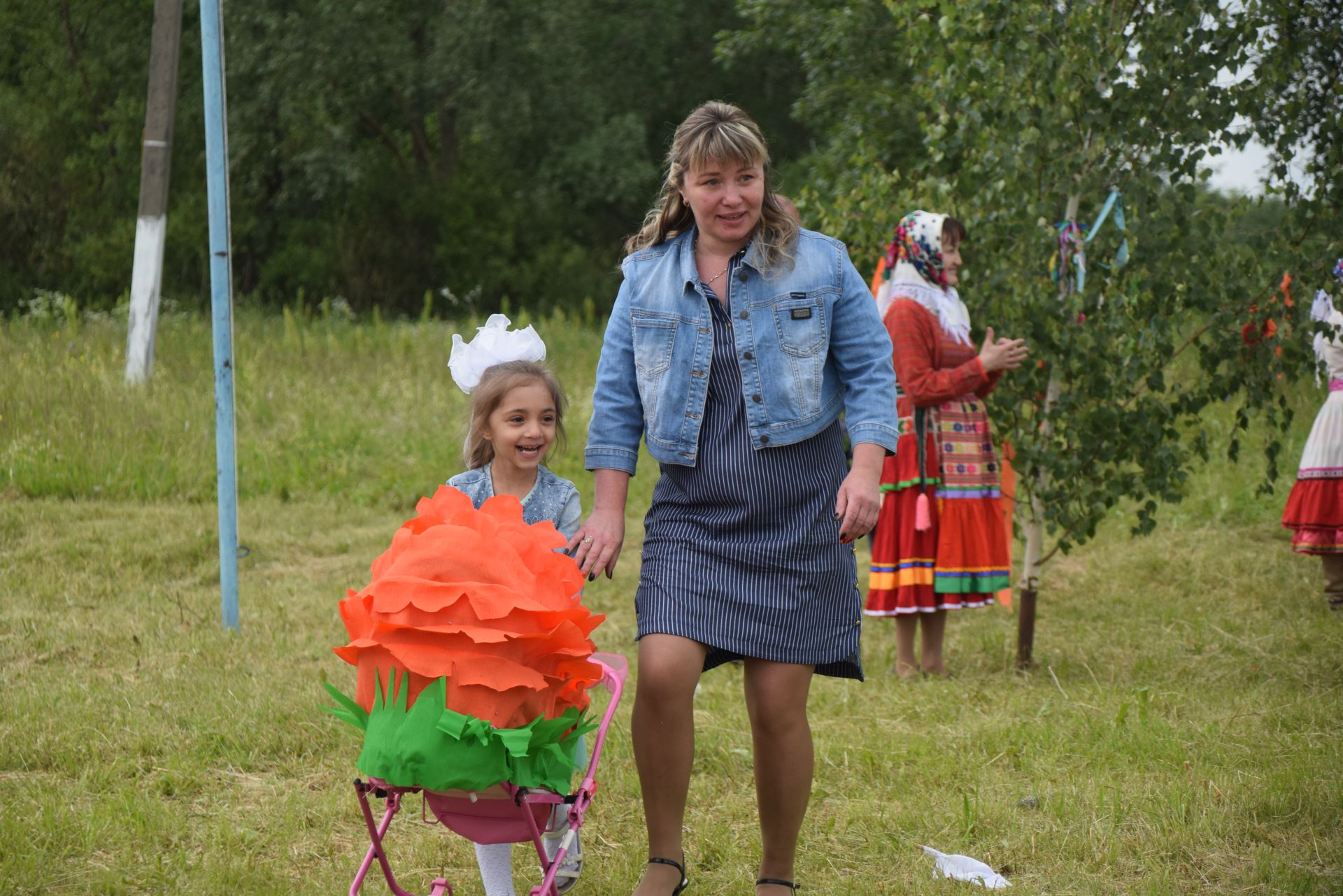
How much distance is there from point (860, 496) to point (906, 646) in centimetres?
296

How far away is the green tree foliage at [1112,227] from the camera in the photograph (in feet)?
16.7

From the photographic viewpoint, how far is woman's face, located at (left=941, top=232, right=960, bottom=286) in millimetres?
5469

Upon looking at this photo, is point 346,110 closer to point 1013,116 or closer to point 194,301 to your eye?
point 194,301

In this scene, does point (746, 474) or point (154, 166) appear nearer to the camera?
point (746, 474)

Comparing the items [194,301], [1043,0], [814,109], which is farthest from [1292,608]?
[194,301]

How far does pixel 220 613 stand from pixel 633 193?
67.3 ft

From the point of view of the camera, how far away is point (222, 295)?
19.3 ft

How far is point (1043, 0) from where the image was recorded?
5273 mm

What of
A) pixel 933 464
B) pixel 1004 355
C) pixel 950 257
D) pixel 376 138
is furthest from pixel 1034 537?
pixel 376 138

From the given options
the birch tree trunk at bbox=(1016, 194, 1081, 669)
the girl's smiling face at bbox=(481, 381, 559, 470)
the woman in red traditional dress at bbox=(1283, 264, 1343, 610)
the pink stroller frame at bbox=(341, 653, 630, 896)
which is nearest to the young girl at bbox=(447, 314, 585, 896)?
the girl's smiling face at bbox=(481, 381, 559, 470)

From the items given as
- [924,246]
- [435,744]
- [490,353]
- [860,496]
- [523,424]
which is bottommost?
[435,744]

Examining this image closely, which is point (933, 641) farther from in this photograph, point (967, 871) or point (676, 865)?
point (676, 865)

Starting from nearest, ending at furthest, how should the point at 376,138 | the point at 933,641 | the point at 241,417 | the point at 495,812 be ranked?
1. the point at 495,812
2. the point at 933,641
3. the point at 241,417
4. the point at 376,138

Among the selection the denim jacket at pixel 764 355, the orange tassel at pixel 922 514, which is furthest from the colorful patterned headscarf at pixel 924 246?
the denim jacket at pixel 764 355
